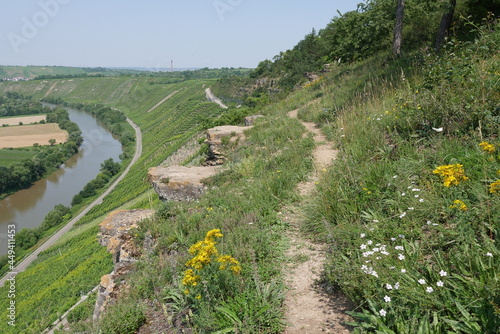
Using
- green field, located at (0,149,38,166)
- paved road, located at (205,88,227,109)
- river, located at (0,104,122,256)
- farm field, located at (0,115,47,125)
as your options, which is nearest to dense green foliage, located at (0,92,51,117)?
farm field, located at (0,115,47,125)

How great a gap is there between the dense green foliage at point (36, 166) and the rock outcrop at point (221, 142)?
2923 inches

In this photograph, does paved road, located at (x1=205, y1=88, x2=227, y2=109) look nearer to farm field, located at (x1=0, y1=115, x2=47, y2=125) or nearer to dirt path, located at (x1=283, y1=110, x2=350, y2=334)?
farm field, located at (x1=0, y1=115, x2=47, y2=125)

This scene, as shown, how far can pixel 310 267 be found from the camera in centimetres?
358

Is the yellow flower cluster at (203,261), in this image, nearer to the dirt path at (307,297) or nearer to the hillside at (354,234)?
the hillside at (354,234)

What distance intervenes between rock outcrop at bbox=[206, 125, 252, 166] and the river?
2026 inches

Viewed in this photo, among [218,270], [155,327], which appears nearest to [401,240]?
[218,270]

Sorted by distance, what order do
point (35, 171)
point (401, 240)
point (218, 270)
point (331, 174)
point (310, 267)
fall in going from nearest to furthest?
point (401, 240) < point (218, 270) < point (310, 267) < point (331, 174) < point (35, 171)

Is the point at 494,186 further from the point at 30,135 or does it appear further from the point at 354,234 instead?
the point at 30,135

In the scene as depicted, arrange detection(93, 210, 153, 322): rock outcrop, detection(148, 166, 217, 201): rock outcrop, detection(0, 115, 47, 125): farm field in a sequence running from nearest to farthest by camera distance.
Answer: detection(93, 210, 153, 322): rock outcrop < detection(148, 166, 217, 201): rock outcrop < detection(0, 115, 47, 125): farm field

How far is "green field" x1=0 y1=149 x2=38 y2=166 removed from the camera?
83588 mm

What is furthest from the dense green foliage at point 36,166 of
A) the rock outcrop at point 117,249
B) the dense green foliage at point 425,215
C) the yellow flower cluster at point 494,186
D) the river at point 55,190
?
the yellow flower cluster at point 494,186

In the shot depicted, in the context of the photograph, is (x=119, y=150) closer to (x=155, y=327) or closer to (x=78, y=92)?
(x=155, y=327)

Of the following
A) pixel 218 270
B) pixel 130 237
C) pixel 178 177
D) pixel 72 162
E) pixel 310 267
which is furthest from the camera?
pixel 72 162

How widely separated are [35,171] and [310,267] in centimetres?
8738
